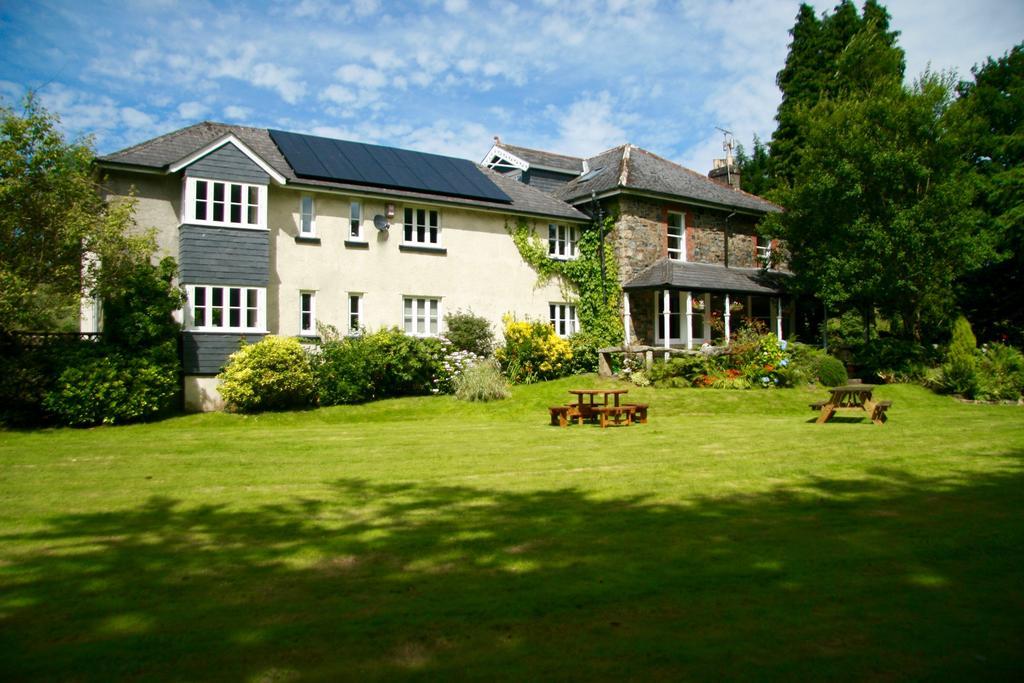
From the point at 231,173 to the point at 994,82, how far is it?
29537 mm

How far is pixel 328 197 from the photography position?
2273 centimetres

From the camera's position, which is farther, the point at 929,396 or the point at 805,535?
the point at 929,396

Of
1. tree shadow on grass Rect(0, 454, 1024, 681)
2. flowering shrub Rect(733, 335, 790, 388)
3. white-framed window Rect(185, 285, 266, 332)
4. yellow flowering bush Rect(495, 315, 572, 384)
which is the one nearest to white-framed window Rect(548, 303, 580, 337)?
yellow flowering bush Rect(495, 315, 572, 384)

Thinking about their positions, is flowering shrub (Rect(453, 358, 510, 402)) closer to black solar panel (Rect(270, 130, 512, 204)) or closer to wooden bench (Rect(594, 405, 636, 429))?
wooden bench (Rect(594, 405, 636, 429))

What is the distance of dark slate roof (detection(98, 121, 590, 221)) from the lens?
2030 centimetres

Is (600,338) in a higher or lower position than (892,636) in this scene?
higher

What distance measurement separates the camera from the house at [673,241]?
27.5 metres

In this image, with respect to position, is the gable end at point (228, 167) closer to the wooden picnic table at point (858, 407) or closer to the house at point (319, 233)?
the house at point (319, 233)

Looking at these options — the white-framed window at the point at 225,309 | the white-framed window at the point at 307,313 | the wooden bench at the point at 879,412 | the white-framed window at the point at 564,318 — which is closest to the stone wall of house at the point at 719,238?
the white-framed window at the point at 564,318

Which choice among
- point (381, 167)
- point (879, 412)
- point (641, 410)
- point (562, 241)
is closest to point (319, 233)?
point (381, 167)

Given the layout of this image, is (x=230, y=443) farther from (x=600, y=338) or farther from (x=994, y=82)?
(x=994, y=82)

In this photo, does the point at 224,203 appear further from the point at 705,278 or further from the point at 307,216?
the point at 705,278

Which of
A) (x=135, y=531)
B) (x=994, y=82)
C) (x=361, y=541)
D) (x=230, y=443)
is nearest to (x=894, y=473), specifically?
(x=361, y=541)

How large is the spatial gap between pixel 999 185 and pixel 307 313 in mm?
24541
